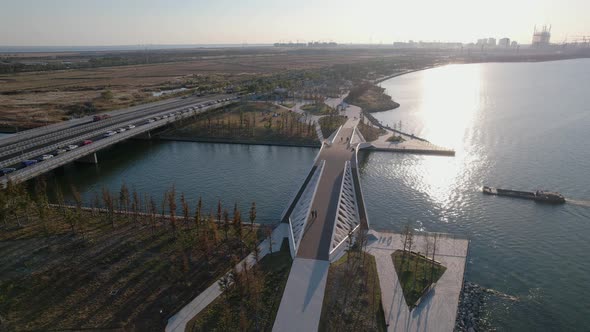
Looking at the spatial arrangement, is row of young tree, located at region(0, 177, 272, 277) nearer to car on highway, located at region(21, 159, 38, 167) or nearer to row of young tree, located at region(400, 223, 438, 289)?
car on highway, located at region(21, 159, 38, 167)

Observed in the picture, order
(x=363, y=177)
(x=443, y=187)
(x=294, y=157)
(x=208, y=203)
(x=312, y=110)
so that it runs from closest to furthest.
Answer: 1. (x=208, y=203)
2. (x=443, y=187)
3. (x=363, y=177)
4. (x=294, y=157)
5. (x=312, y=110)

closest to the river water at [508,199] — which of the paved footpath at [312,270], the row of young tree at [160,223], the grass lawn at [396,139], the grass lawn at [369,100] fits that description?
the grass lawn at [369,100]

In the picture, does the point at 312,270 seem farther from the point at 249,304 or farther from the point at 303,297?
the point at 249,304

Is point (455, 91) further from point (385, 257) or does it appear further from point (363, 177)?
point (385, 257)

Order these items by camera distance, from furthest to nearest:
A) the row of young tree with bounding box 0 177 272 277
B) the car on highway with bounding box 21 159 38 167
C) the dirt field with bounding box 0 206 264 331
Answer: the car on highway with bounding box 21 159 38 167 < the row of young tree with bounding box 0 177 272 277 < the dirt field with bounding box 0 206 264 331

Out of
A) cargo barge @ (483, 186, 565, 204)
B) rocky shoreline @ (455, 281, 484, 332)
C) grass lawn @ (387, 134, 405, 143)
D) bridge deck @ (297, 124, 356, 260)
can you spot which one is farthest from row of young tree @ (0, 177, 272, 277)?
grass lawn @ (387, 134, 405, 143)

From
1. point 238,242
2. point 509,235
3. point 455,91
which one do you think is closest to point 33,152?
point 238,242
